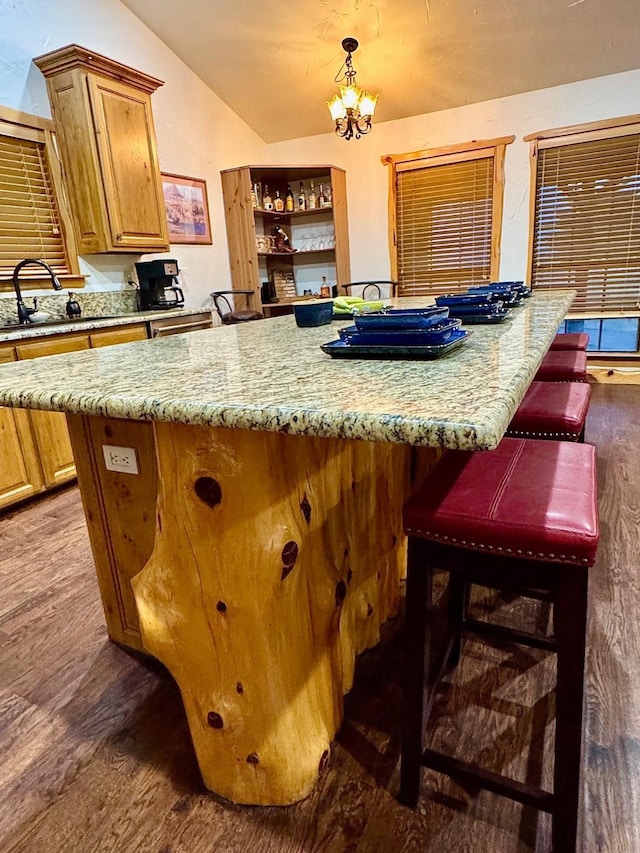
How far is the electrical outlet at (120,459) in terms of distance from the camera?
133cm

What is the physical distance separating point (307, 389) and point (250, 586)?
0.42 m

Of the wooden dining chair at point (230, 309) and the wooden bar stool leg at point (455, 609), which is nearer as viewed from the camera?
the wooden bar stool leg at point (455, 609)

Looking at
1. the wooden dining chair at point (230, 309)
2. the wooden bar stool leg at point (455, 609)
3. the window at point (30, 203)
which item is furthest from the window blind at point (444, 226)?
the wooden bar stool leg at point (455, 609)

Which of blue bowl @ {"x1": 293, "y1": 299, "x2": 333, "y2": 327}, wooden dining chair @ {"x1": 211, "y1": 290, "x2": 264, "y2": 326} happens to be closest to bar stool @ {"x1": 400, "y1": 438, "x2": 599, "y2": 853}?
blue bowl @ {"x1": 293, "y1": 299, "x2": 333, "y2": 327}

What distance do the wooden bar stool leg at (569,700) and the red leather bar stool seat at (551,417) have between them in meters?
0.68

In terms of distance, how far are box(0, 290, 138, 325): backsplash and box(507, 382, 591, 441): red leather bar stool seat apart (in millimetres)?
2976

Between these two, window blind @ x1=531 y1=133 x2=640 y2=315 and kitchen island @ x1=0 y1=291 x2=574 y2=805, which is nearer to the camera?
kitchen island @ x1=0 y1=291 x2=574 y2=805

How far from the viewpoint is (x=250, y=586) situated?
97cm

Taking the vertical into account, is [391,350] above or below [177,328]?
above

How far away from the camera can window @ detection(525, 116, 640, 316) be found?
4348 mm

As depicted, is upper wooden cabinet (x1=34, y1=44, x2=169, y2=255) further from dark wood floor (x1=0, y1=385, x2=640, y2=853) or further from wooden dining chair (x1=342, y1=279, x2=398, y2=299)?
dark wood floor (x1=0, y1=385, x2=640, y2=853)

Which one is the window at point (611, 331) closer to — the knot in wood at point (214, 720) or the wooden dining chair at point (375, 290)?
the wooden dining chair at point (375, 290)

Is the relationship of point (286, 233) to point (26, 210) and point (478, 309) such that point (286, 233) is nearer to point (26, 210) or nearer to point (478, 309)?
point (26, 210)

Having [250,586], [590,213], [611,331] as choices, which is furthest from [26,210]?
[611,331]
